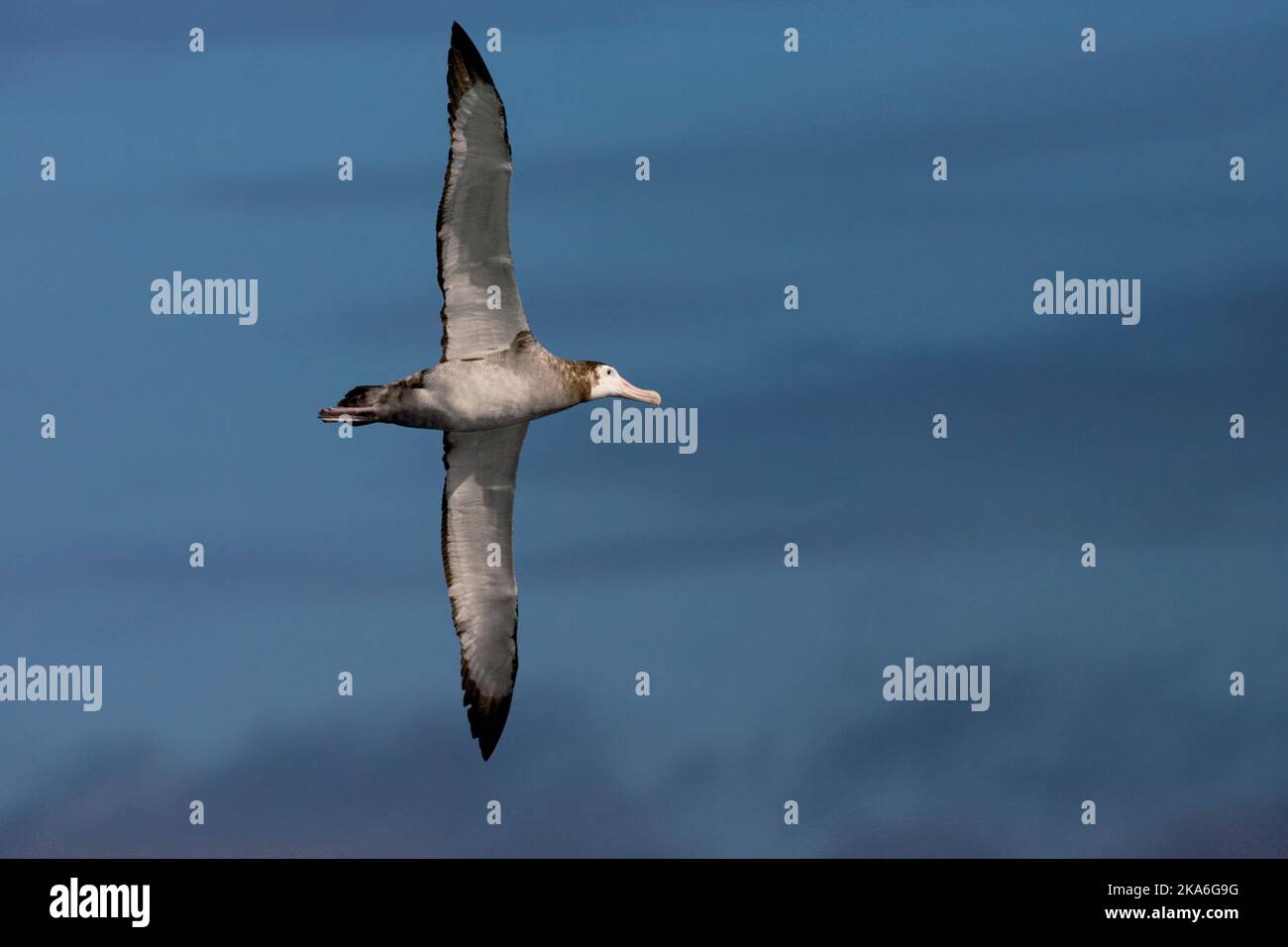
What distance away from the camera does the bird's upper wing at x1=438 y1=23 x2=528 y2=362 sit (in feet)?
73.6

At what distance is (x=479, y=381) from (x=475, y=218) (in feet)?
5.89

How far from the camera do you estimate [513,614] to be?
25375 millimetres

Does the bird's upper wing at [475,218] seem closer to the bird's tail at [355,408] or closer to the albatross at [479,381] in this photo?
the albatross at [479,381]

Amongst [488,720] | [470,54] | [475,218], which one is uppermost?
[470,54]

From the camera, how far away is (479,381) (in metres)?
23.1

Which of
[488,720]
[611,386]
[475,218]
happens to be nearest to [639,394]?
[611,386]

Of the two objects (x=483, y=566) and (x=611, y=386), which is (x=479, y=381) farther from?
(x=483, y=566)

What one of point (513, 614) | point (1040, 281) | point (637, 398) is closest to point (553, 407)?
point (637, 398)

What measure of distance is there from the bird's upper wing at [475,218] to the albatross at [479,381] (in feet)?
0.03

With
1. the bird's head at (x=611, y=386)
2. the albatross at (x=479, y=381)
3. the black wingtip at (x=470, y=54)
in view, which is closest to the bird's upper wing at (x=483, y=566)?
the albatross at (x=479, y=381)

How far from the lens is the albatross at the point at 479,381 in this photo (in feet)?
73.7

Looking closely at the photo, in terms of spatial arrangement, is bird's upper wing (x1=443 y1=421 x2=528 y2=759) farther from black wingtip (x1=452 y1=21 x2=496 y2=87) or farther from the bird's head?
black wingtip (x1=452 y1=21 x2=496 y2=87)

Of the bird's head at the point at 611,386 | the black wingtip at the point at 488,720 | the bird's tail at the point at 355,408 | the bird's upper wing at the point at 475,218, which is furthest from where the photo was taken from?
the black wingtip at the point at 488,720
